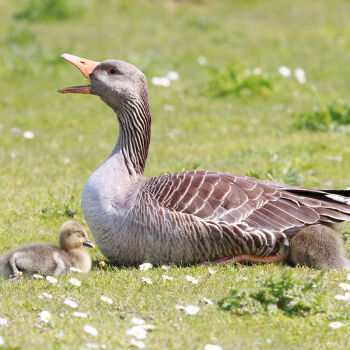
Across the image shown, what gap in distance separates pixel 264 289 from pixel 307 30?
17.4m

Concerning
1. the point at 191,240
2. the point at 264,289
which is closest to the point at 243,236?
the point at 191,240

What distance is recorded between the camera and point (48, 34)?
65.1ft

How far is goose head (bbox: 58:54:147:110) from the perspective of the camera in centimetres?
705

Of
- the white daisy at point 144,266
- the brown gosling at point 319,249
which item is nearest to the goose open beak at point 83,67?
the white daisy at point 144,266

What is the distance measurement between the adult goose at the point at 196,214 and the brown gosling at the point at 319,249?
0.13 metres

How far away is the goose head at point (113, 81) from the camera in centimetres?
705

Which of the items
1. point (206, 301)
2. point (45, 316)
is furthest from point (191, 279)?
point (45, 316)

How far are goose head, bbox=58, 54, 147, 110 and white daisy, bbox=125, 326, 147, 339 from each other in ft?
10.4

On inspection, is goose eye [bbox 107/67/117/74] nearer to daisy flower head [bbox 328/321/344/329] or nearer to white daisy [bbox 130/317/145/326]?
white daisy [bbox 130/317/145/326]

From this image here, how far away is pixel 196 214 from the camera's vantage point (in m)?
6.44

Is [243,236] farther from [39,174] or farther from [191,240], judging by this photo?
[39,174]

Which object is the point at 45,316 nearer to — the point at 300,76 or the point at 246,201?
the point at 246,201

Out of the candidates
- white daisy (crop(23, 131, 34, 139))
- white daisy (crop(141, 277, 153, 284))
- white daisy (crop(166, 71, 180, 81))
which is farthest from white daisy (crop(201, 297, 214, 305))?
white daisy (crop(166, 71, 180, 81))

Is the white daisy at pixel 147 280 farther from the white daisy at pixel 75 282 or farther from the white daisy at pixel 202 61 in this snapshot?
the white daisy at pixel 202 61
